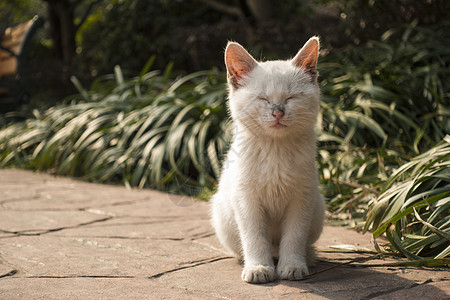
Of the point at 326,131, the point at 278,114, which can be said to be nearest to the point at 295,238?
the point at 278,114

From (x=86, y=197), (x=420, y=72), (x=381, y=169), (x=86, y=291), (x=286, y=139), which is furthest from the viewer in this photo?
(x=420, y=72)

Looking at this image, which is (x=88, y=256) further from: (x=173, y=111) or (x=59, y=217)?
(x=173, y=111)

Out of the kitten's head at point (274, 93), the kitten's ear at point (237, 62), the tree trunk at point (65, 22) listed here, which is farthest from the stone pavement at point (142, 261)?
the tree trunk at point (65, 22)

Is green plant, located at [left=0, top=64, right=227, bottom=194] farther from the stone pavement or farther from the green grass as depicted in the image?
the stone pavement

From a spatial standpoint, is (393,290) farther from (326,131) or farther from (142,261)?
(326,131)

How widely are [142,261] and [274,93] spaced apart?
1083 millimetres

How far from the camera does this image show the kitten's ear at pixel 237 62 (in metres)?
2.35

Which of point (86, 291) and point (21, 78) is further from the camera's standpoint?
point (21, 78)

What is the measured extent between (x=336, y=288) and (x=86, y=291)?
1022 mm

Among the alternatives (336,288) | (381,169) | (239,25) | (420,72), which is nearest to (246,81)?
(336,288)

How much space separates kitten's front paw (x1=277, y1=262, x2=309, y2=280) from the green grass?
828 millimetres

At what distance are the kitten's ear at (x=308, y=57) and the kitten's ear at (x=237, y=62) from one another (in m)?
0.21

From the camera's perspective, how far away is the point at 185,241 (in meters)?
2.94

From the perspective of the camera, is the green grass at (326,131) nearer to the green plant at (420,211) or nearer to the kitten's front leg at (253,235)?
the green plant at (420,211)
